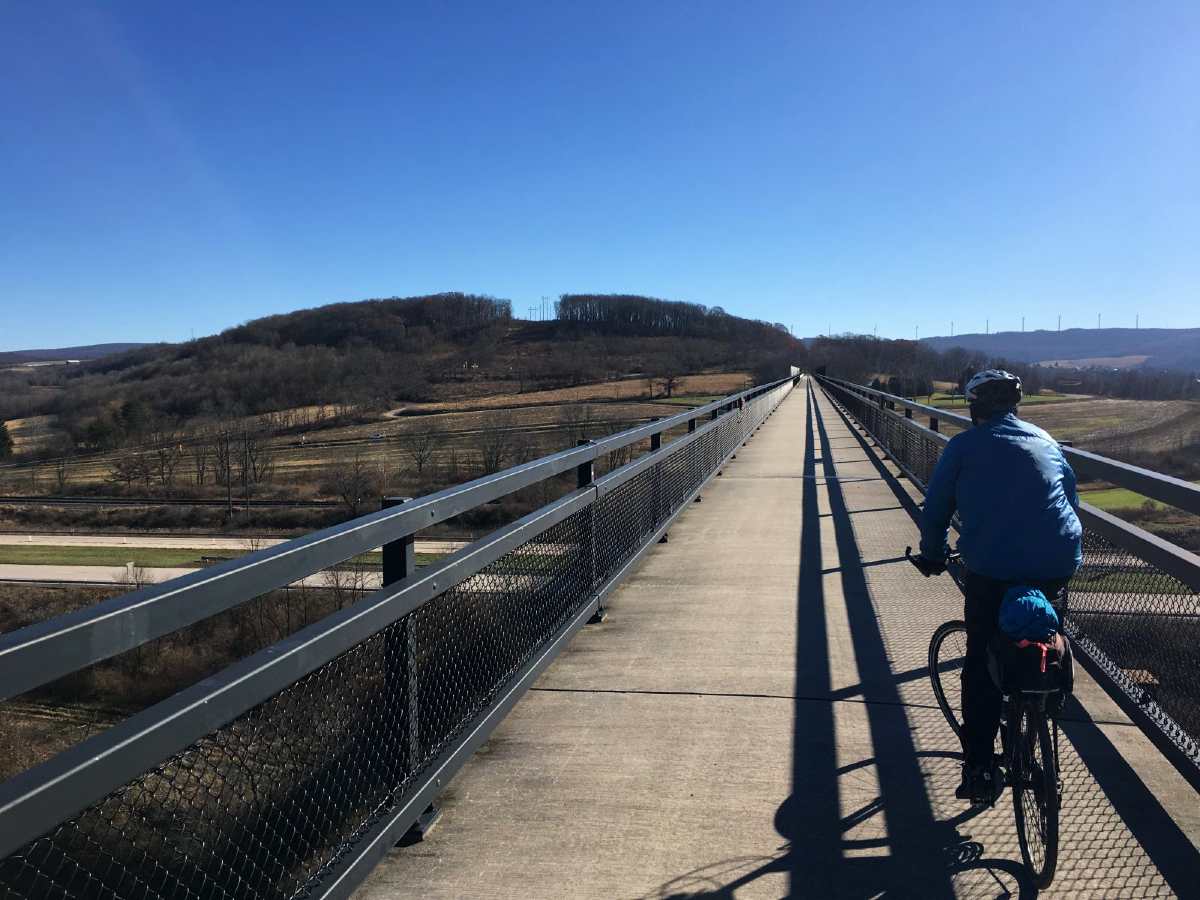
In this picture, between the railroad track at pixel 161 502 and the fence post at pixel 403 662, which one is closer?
the fence post at pixel 403 662

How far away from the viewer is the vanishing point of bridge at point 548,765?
89.0 inches

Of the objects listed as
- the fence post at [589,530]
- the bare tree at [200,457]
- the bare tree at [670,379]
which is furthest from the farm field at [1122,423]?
the bare tree at [670,379]

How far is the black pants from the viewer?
3.31 m

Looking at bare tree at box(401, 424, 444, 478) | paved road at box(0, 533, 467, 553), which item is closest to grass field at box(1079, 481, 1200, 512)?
paved road at box(0, 533, 467, 553)

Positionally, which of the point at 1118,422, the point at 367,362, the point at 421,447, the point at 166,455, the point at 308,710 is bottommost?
the point at 166,455

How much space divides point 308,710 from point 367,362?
134 metres

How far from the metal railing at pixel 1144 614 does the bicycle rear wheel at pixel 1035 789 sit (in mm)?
693

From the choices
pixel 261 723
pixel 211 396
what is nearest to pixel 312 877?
pixel 261 723

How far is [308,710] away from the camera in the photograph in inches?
129

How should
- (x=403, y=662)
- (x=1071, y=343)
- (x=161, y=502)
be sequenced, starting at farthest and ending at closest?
(x=1071, y=343), (x=161, y=502), (x=403, y=662)

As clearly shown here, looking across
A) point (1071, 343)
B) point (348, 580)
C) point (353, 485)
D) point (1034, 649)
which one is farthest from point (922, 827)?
point (1071, 343)

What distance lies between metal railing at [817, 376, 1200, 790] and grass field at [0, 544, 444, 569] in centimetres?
2981

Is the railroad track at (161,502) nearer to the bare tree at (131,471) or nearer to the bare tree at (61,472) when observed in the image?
the bare tree at (131,471)

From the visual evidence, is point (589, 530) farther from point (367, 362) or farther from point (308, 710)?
point (367, 362)
